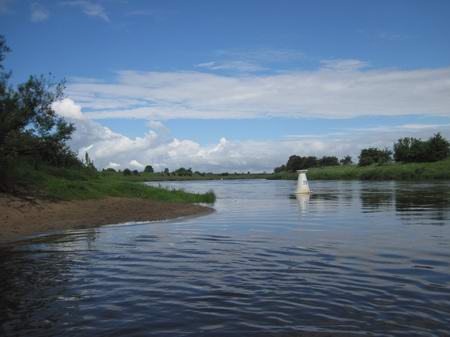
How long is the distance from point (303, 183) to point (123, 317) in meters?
44.8

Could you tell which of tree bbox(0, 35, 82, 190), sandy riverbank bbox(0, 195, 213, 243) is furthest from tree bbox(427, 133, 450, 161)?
tree bbox(0, 35, 82, 190)

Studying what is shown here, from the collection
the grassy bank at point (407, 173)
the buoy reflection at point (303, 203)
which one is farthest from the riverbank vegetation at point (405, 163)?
the buoy reflection at point (303, 203)

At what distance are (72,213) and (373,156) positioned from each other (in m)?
125

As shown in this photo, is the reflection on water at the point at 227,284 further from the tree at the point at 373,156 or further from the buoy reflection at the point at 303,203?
the tree at the point at 373,156

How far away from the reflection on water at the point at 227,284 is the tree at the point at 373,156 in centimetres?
12052

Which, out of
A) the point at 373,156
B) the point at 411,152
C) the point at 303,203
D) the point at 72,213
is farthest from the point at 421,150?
the point at 72,213

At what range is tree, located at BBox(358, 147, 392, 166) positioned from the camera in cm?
13369

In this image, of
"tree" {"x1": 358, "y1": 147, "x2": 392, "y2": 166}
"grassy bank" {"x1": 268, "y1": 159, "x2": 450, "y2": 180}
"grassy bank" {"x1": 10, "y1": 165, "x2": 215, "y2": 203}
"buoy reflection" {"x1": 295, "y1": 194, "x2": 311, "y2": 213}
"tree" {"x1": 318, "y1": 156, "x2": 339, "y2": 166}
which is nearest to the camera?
"grassy bank" {"x1": 10, "y1": 165, "x2": 215, "y2": 203}

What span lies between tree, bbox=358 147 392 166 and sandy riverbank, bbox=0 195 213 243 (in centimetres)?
10926

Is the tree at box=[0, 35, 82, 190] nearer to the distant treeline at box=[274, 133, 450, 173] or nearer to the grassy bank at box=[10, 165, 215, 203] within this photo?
the grassy bank at box=[10, 165, 215, 203]

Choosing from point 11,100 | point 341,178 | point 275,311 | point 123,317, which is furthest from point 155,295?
point 341,178

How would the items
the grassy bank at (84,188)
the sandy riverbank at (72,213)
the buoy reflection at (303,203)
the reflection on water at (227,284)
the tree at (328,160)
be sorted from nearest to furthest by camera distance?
the reflection on water at (227,284) < the sandy riverbank at (72,213) < the grassy bank at (84,188) < the buoy reflection at (303,203) < the tree at (328,160)

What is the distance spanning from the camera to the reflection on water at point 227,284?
24.9ft

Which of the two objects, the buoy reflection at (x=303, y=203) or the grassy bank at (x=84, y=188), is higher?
the grassy bank at (x=84, y=188)
